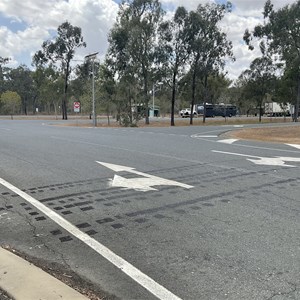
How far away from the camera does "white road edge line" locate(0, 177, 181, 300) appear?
340cm

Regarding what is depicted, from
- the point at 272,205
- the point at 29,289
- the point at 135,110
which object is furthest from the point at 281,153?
the point at 135,110

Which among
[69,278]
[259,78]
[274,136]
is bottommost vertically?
[274,136]

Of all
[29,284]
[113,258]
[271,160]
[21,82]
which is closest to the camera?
[29,284]

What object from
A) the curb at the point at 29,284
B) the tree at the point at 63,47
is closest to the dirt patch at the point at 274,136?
the curb at the point at 29,284

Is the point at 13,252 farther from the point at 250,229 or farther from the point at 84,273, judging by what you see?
the point at 250,229

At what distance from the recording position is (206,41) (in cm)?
4047

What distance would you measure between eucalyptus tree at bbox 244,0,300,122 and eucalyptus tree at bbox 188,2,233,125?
6333 millimetres

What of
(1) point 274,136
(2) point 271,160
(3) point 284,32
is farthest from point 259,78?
(2) point 271,160

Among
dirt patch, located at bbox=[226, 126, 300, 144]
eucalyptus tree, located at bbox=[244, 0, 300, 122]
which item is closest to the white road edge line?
dirt patch, located at bbox=[226, 126, 300, 144]

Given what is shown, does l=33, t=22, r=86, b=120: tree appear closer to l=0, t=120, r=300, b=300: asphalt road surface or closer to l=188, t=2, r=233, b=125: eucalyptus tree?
l=188, t=2, r=233, b=125: eucalyptus tree

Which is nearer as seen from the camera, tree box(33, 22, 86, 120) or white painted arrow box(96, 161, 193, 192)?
white painted arrow box(96, 161, 193, 192)

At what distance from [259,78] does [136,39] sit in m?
18.5

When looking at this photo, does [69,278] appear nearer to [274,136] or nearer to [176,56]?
[274,136]

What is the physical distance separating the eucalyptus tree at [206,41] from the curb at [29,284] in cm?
3825
